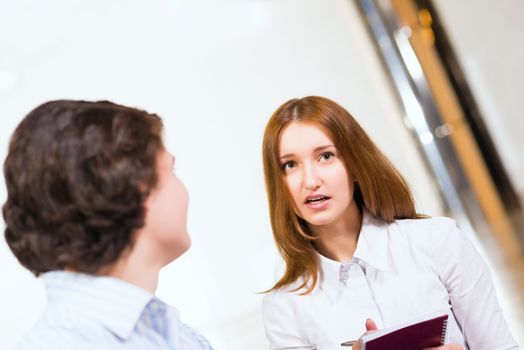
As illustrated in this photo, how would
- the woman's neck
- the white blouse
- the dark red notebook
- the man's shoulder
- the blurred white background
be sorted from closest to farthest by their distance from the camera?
the man's shoulder, the dark red notebook, the white blouse, the woman's neck, the blurred white background

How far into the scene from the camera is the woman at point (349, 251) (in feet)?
5.89

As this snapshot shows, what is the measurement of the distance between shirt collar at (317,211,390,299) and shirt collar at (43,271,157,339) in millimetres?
863

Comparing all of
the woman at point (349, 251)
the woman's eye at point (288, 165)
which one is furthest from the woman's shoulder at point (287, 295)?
the woman's eye at point (288, 165)

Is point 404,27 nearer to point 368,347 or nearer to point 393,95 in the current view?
point 393,95

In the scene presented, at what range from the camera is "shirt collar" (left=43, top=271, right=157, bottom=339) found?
1.08 metres

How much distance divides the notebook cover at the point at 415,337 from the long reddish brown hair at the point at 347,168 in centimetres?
38

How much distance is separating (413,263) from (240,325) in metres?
2.87

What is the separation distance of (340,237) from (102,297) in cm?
100

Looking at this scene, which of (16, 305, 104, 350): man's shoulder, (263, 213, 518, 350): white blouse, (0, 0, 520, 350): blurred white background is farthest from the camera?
(0, 0, 520, 350): blurred white background

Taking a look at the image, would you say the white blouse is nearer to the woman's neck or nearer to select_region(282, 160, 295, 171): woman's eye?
the woman's neck

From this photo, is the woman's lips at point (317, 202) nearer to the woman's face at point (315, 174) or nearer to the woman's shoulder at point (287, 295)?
the woman's face at point (315, 174)

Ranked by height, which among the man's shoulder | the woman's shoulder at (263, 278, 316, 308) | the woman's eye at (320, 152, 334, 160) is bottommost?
the woman's shoulder at (263, 278, 316, 308)

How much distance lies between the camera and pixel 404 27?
601 centimetres

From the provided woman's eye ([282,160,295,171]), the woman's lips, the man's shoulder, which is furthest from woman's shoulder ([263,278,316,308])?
the man's shoulder
